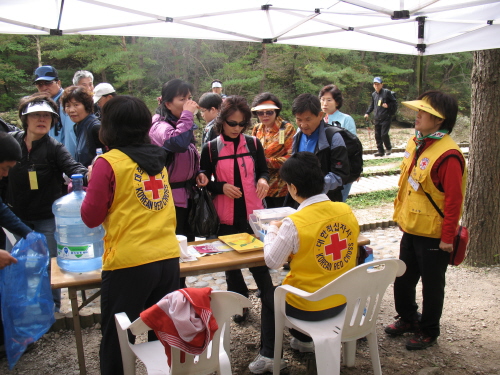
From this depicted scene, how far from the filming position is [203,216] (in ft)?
10.9

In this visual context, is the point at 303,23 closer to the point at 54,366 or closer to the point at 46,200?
the point at 46,200

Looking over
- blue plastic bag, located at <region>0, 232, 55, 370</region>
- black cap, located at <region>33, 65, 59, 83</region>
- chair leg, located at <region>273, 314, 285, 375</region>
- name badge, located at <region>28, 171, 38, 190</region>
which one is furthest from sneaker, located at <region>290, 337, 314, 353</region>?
black cap, located at <region>33, 65, 59, 83</region>

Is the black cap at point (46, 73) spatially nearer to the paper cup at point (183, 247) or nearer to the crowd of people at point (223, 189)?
the crowd of people at point (223, 189)

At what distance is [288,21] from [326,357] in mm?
3699

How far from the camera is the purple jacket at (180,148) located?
316 centimetres

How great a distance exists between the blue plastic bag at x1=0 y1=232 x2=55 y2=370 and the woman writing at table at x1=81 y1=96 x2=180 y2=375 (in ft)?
2.80

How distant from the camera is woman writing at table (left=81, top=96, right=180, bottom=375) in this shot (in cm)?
212

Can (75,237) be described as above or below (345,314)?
above

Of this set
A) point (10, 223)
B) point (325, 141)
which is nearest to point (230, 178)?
point (325, 141)

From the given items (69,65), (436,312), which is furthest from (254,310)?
(69,65)

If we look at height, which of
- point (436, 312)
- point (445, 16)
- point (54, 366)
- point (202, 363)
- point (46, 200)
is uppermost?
point (445, 16)

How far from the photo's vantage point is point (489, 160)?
176 inches

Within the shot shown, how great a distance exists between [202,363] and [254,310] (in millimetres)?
1771

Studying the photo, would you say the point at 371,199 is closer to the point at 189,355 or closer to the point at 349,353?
the point at 349,353
